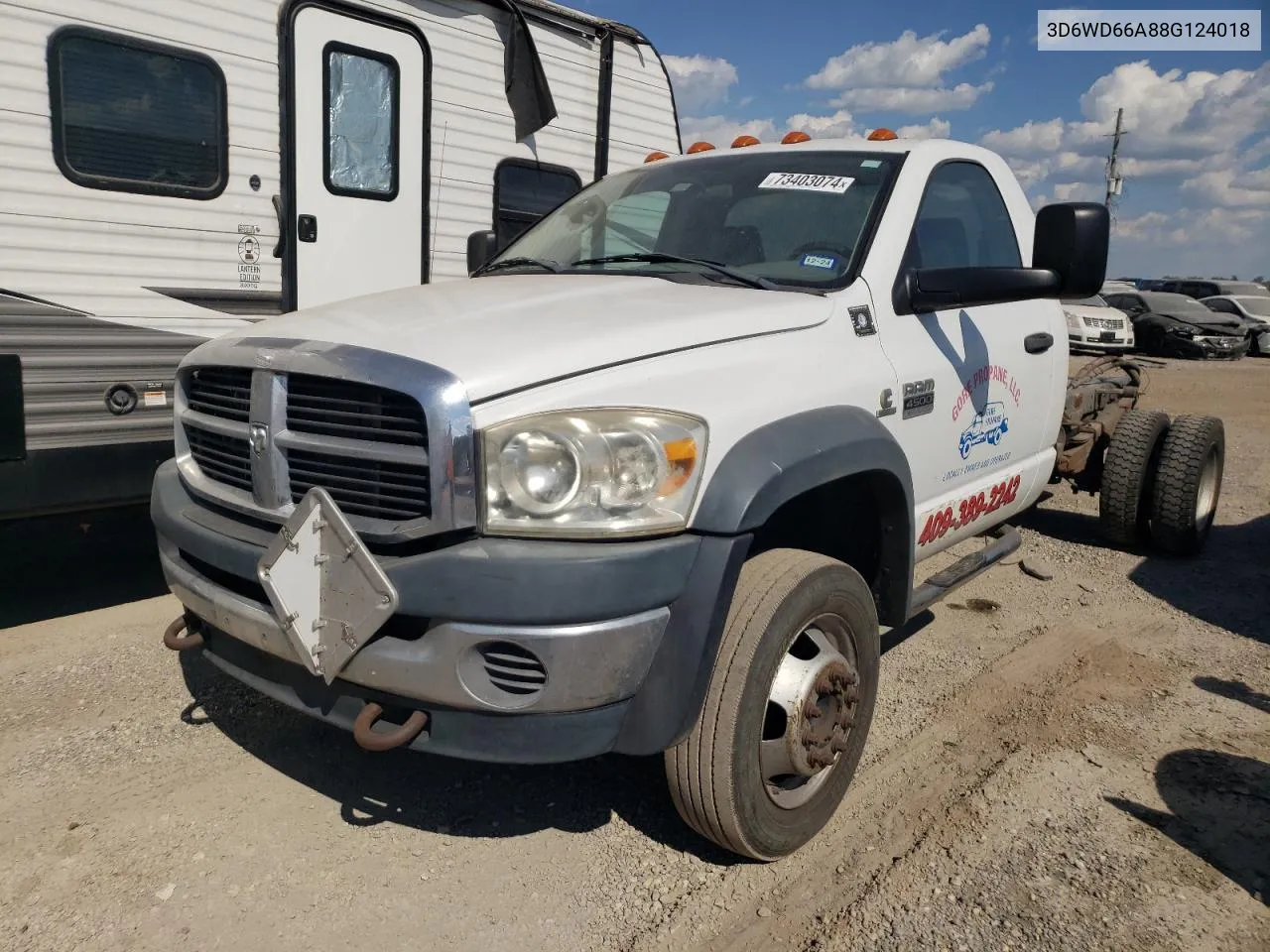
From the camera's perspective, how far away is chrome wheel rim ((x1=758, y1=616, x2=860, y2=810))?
266 cm

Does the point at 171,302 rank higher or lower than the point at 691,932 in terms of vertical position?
higher

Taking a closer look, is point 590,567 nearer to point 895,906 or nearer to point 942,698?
point 895,906

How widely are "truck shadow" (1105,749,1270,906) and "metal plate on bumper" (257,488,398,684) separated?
2.37 meters

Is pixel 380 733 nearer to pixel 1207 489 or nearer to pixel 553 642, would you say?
pixel 553 642

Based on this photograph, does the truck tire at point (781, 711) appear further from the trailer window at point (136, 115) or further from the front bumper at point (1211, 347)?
the front bumper at point (1211, 347)

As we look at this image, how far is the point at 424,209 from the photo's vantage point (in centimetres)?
520

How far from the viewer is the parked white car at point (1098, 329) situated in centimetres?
2014

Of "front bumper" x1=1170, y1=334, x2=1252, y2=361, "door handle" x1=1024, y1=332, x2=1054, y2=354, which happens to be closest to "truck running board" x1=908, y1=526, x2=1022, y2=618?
"door handle" x1=1024, y1=332, x2=1054, y2=354

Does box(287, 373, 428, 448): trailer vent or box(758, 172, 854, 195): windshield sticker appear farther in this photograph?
box(758, 172, 854, 195): windshield sticker

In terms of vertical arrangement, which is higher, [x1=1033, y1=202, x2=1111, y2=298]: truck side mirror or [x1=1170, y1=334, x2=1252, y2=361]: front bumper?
[x1=1033, y1=202, x2=1111, y2=298]: truck side mirror

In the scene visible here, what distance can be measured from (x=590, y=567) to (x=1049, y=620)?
11.2 feet

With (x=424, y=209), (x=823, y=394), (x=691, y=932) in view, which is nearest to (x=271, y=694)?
(x=691, y=932)

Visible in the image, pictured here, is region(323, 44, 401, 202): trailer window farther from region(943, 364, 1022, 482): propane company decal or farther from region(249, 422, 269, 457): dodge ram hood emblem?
region(943, 364, 1022, 482): propane company decal

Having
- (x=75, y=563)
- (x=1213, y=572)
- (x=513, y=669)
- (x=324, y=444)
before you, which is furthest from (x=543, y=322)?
(x=1213, y=572)
